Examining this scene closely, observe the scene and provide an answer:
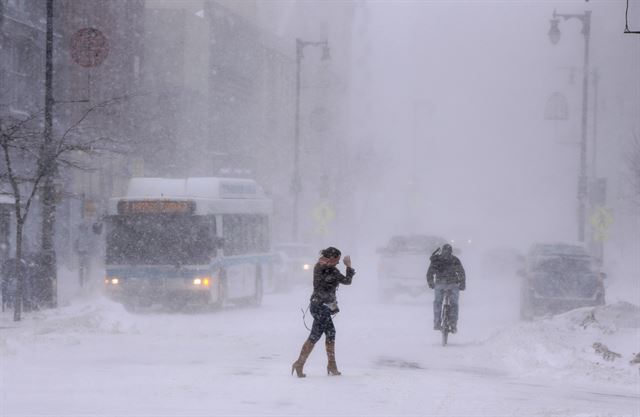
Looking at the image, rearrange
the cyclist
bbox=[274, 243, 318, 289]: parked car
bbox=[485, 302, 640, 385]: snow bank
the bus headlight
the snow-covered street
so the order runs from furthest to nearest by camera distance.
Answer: bbox=[274, 243, 318, 289]: parked car
the bus headlight
the cyclist
bbox=[485, 302, 640, 385]: snow bank
the snow-covered street

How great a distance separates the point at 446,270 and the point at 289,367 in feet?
17.6

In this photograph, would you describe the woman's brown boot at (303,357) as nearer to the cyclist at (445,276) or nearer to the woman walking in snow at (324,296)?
the woman walking in snow at (324,296)

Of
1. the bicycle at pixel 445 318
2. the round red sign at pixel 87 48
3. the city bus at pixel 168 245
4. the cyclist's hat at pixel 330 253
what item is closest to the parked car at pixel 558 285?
the bicycle at pixel 445 318

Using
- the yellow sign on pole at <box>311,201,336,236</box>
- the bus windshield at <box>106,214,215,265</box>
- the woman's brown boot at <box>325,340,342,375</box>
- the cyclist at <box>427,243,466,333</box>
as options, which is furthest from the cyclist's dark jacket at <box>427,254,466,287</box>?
the yellow sign on pole at <box>311,201,336,236</box>

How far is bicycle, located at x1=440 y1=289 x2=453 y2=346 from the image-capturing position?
1895 cm

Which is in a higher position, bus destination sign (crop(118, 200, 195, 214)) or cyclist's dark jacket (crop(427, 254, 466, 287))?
bus destination sign (crop(118, 200, 195, 214))

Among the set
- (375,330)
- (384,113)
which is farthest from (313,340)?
(384,113)

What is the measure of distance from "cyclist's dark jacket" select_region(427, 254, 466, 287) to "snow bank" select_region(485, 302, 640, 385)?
1196mm

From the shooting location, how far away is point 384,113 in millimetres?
145750

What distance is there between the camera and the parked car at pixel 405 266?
3122 cm

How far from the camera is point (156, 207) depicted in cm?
2584

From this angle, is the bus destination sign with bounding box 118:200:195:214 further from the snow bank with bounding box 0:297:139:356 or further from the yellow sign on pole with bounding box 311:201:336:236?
the yellow sign on pole with bounding box 311:201:336:236

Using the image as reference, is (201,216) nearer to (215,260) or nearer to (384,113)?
(215,260)

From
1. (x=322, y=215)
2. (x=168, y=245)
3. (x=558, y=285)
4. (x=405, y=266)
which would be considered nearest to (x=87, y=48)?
(x=168, y=245)
